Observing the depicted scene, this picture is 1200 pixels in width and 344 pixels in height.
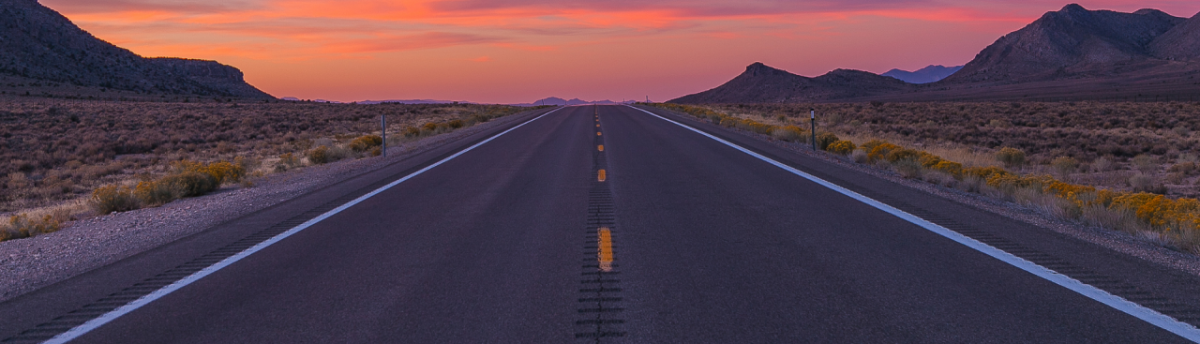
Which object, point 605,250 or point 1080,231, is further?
point 1080,231

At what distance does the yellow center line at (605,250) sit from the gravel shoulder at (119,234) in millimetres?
4351

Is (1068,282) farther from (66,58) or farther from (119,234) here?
(66,58)

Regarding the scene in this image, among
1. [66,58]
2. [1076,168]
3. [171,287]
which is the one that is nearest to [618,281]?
[171,287]

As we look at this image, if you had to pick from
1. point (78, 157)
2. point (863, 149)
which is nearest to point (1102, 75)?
point (863, 149)

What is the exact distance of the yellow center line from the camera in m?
5.76

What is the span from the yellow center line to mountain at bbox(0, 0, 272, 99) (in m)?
95.1

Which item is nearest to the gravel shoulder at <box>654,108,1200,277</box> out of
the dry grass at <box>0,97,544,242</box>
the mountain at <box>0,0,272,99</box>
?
the dry grass at <box>0,97,544,242</box>

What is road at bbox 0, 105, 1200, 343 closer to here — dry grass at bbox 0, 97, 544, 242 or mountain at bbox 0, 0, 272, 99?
dry grass at bbox 0, 97, 544, 242

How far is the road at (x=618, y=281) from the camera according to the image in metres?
4.18

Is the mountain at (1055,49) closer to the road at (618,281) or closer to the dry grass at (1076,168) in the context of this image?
the dry grass at (1076,168)

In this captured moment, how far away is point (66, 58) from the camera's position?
9438 centimetres

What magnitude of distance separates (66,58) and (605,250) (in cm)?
11388

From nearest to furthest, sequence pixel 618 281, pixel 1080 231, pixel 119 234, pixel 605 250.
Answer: pixel 618 281 → pixel 605 250 → pixel 1080 231 → pixel 119 234

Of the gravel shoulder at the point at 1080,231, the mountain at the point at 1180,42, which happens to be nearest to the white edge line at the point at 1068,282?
the gravel shoulder at the point at 1080,231
